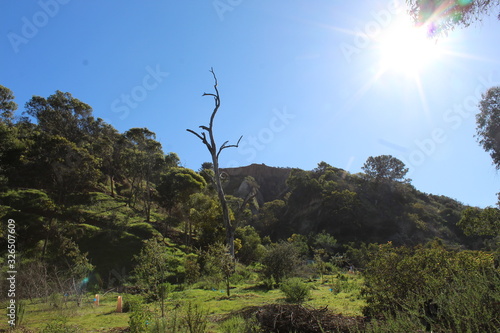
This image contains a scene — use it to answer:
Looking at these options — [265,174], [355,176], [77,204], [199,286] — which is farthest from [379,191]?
[77,204]

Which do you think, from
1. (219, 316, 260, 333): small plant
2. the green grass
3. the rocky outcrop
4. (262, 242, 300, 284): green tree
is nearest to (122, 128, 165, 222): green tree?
(262, 242, 300, 284): green tree

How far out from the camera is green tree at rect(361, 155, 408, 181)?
5244 cm

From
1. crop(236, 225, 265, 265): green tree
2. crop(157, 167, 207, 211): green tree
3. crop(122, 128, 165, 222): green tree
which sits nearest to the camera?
crop(236, 225, 265, 265): green tree

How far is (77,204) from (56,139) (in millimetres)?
8292

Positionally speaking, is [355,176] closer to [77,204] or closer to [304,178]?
[304,178]

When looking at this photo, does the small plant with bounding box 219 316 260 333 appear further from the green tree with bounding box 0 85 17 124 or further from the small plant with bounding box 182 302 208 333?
the green tree with bounding box 0 85 17 124

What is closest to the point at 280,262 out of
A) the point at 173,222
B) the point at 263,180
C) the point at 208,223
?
the point at 208,223

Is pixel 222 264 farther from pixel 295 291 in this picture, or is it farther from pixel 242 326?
pixel 242 326

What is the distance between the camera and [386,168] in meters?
52.7

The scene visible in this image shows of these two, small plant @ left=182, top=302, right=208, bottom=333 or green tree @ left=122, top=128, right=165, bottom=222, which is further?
green tree @ left=122, top=128, right=165, bottom=222

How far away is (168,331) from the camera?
575 cm

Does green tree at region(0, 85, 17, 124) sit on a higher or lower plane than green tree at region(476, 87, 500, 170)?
higher

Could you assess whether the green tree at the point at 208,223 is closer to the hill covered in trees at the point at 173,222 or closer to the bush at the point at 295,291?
the hill covered in trees at the point at 173,222

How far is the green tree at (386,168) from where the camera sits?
5244 cm
